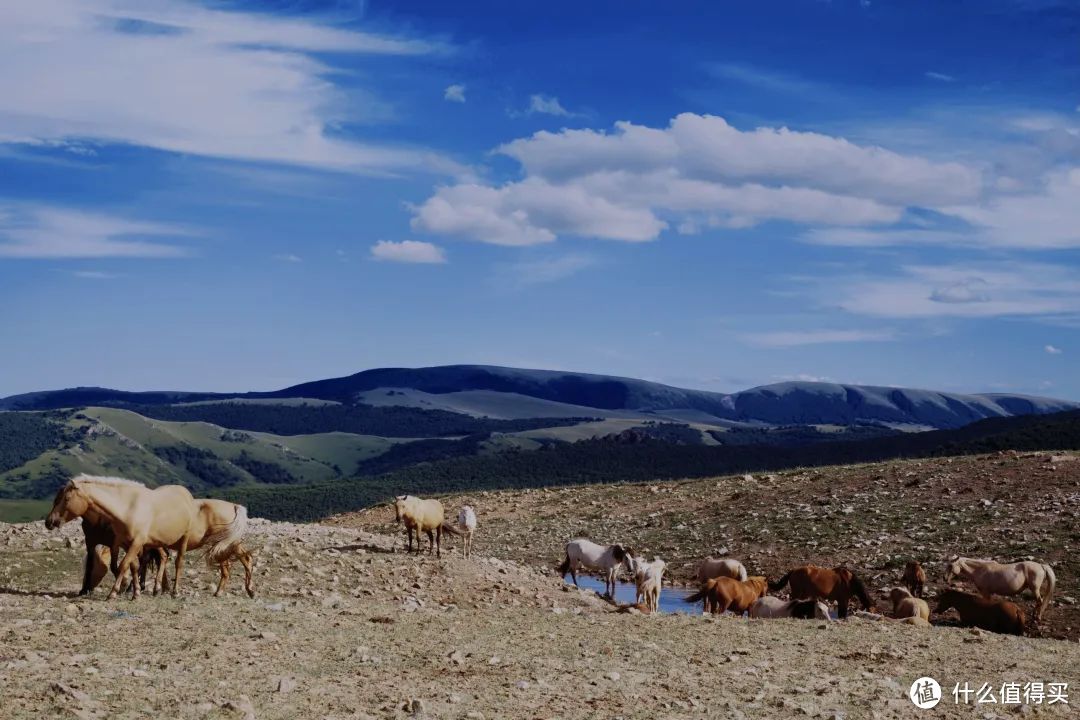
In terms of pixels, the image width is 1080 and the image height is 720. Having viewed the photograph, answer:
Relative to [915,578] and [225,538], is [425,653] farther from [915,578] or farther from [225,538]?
[915,578]

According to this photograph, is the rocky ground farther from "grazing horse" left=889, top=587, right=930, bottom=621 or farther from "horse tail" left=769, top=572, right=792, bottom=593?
"horse tail" left=769, top=572, right=792, bottom=593

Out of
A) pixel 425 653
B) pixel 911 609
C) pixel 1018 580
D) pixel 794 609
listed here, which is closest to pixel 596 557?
pixel 794 609

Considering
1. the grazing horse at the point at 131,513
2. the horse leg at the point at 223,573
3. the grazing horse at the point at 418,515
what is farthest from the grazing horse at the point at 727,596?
the grazing horse at the point at 131,513

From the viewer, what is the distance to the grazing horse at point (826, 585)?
2384 centimetres

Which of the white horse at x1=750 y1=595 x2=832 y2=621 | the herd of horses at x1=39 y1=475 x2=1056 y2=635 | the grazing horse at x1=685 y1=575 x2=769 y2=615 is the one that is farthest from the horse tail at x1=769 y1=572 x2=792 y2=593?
the white horse at x1=750 y1=595 x2=832 y2=621

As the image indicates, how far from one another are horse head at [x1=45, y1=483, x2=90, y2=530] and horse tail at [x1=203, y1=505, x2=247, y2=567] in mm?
2622

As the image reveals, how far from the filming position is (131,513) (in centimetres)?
1645

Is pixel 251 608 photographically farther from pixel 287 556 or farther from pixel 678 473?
pixel 678 473

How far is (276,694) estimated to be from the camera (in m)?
11.2

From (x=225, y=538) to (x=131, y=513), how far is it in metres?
2.29

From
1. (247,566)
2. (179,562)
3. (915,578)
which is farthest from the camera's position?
(915,578)

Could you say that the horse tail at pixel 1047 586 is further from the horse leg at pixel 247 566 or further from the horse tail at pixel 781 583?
the horse leg at pixel 247 566

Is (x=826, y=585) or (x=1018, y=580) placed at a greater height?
(x=1018, y=580)

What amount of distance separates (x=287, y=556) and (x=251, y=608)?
6.58 metres
